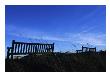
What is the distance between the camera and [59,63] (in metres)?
3.65

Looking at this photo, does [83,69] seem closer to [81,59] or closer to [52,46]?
[81,59]

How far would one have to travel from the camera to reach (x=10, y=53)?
389 cm

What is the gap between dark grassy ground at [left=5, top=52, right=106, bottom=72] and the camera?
348 cm

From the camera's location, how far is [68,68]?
11.6 ft

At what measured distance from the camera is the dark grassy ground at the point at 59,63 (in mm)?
3477
